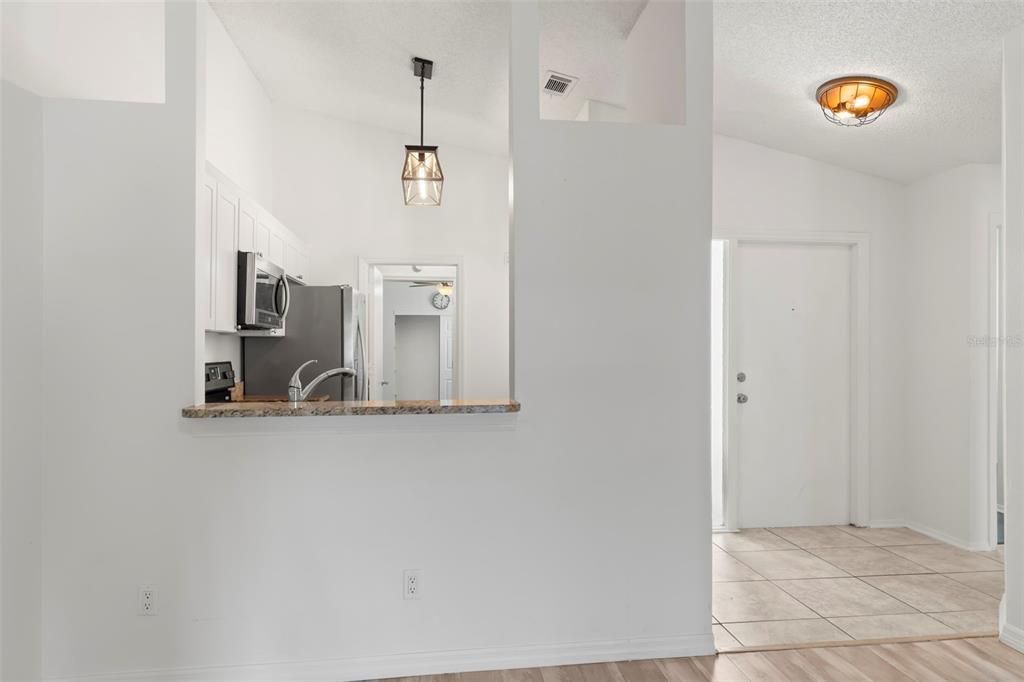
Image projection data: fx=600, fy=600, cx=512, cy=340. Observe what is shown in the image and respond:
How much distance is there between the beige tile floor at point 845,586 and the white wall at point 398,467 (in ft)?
1.76

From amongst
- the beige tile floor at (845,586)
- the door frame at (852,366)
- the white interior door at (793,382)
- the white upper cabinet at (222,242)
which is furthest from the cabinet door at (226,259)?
the white interior door at (793,382)

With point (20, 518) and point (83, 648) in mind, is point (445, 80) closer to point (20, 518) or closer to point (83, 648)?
point (20, 518)

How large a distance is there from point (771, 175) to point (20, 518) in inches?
175

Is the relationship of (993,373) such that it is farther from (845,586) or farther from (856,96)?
(856,96)

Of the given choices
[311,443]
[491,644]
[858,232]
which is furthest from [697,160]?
[858,232]

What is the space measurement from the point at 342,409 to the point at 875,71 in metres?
2.97

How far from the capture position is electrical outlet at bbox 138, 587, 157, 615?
2191 mm

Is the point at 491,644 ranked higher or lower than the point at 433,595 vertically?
lower

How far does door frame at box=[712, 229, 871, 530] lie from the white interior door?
41 mm

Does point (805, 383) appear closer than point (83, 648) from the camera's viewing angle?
No

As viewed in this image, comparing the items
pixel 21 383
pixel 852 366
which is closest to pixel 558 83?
pixel 852 366

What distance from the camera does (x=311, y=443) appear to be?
2.28 m

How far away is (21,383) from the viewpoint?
209 cm

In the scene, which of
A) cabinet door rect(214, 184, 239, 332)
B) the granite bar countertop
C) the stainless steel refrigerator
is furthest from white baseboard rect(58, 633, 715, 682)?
the stainless steel refrigerator
